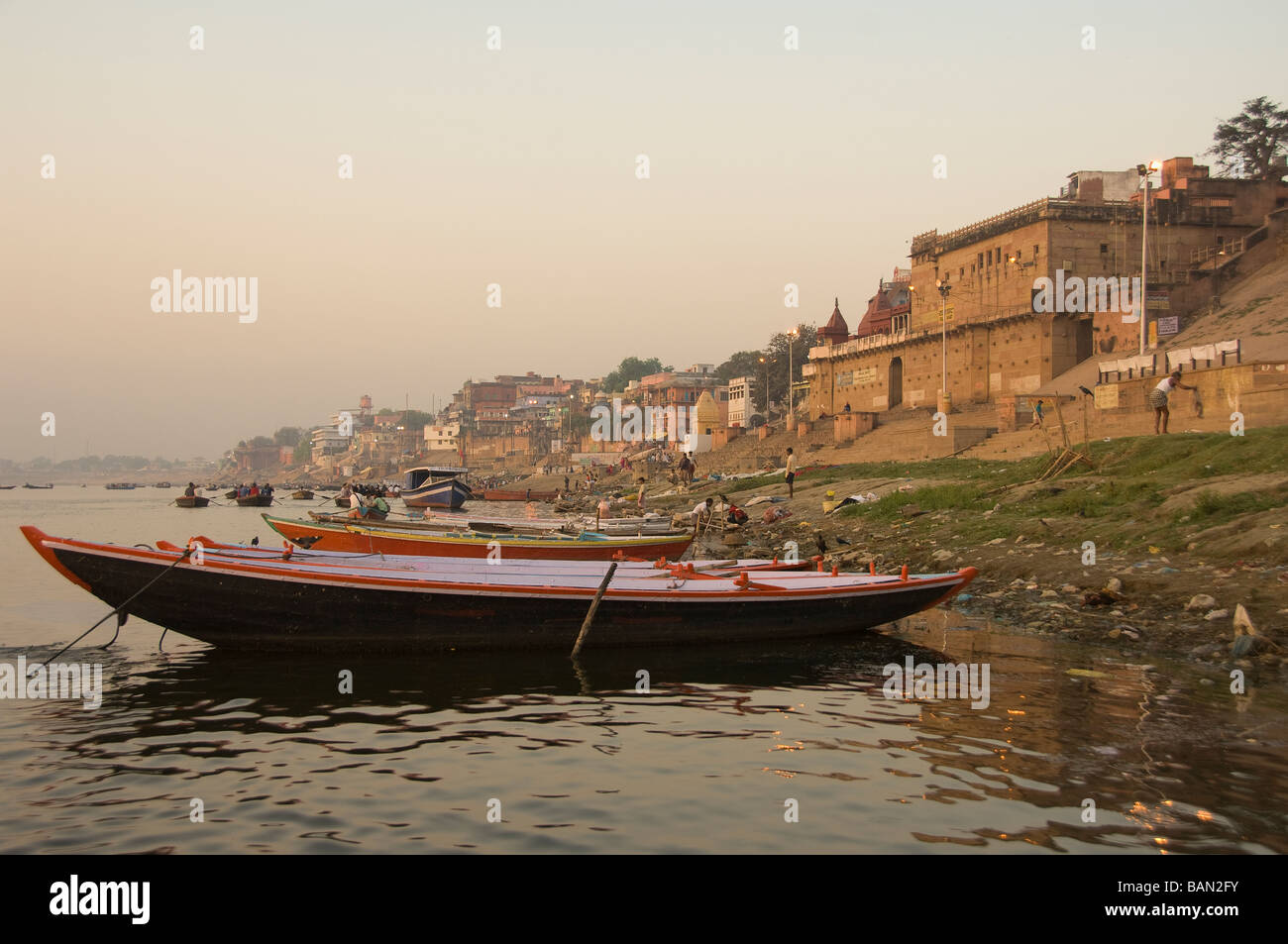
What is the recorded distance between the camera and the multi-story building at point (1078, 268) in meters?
45.8

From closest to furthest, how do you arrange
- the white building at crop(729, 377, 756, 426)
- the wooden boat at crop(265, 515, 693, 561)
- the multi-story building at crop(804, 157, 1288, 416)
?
the wooden boat at crop(265, 515, 693, 561) → the multi-story building at crop(804, 157, 1288, 416) → the white building at crop(729, 377, 756, 426)

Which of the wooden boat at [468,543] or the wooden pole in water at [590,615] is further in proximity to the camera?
the wooden boat at [468,543]

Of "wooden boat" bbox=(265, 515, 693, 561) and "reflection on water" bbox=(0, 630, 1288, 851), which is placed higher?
"wooden boat" bbox=(265, 515, 693, 561)

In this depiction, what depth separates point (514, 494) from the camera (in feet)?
267

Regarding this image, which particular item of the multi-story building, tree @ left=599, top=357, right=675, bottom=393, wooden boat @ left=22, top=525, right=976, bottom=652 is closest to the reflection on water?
wooden boat @ left=22, top=525, right=976, bottom=652

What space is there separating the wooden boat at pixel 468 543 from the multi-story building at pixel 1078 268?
3205 cm

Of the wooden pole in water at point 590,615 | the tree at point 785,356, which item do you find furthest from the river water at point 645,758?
the tree at point 785,356

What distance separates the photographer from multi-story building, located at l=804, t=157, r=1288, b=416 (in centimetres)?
4584

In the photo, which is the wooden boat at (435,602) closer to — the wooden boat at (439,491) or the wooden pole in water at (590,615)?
the wooden pole in water at (590,615)

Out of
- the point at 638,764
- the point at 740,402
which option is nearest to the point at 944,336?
the point at 740,402

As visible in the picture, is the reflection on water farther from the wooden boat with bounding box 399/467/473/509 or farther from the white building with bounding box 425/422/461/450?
the white building with bounding box 425/422/461/450

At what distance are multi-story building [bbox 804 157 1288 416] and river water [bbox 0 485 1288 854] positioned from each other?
123 feet

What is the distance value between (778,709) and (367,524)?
1472 centimetres
